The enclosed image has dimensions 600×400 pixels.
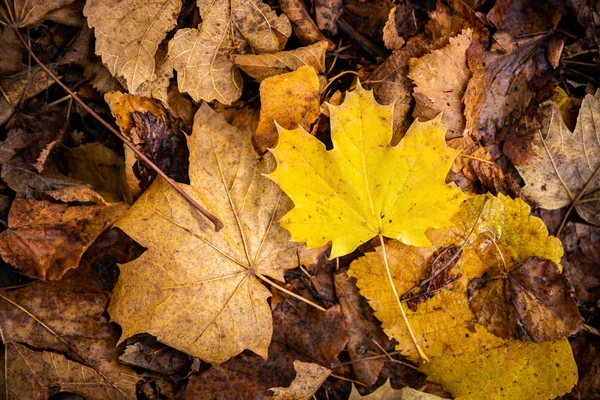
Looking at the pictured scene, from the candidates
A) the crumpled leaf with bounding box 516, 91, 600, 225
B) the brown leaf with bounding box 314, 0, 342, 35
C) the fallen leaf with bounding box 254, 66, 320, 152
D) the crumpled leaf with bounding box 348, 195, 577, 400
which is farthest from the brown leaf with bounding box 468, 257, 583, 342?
the brown leaf with bounding box 314, 0, 342, 35

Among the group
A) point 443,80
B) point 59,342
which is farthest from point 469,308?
point 59,342

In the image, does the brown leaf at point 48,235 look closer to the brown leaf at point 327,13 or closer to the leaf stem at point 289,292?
the leaf stem at point 289,292

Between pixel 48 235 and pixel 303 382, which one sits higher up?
pixel 48 235

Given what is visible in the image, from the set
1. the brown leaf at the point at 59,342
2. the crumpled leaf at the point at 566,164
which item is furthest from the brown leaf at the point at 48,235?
the crumpled leaf at the point at 566,164

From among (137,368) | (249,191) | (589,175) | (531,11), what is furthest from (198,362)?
(531,11)

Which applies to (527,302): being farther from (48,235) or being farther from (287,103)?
(48,235)
